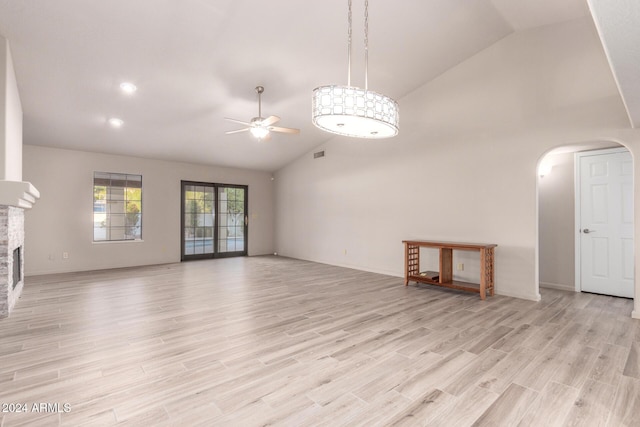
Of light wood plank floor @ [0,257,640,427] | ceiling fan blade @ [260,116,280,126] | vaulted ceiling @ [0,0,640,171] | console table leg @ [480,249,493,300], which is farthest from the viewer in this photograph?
ceiling fan blade @ [260,116,280,126]

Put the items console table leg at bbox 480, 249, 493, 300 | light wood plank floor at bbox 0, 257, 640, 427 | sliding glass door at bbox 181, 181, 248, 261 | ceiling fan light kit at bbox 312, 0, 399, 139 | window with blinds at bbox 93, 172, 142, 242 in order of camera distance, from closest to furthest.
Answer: light wood plank floor at bbox 0, 257, 640, 427 < ceiling fan light kit at bbox 312, 0, 399, 139 < console table leg at bbox 480, 249, 493, 300 < window with blinds at bbox 93, 172, 142, 242 < sliding glass door at bbox 181, 181, 248, 261

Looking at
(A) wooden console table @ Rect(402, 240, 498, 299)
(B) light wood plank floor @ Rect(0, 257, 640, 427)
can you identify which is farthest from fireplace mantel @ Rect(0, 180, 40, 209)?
(A) wooden console table @ Rect(402, 240, 498, 299)

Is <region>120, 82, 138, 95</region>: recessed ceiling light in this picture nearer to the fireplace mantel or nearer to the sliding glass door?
the fireplace mantel

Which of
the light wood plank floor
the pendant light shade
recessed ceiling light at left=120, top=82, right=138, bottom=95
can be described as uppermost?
recessed ceiling light at left=120, top=82, right=138, bottom=95

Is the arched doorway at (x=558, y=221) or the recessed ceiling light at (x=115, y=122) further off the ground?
the recessed ceiling light at (x=115, y=122)

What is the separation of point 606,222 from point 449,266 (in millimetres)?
2260

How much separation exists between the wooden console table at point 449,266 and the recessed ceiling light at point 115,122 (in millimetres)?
5541

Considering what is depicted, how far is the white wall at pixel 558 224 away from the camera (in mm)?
5016

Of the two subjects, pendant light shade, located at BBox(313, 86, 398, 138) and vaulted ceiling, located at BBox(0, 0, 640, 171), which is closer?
pendant light shade, located at BBox(313, 86, 398, 138)

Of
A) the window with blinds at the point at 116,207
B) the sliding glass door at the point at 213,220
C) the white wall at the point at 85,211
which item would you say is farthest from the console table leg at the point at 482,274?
the window with blinds at the point at 116,207

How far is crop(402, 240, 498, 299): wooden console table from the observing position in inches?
178

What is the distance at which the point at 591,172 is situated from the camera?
15.6 ft

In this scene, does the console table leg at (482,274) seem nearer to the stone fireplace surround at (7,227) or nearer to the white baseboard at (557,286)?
the white baseboard at (557,286)

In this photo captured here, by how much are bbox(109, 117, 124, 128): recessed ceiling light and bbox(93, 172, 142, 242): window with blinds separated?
5.93ft
